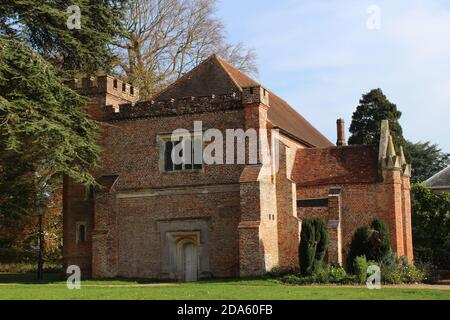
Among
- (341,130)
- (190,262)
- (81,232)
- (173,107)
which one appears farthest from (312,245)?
(341,130)

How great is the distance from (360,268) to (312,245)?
2052 millimetres

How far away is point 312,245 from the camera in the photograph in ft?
78.8

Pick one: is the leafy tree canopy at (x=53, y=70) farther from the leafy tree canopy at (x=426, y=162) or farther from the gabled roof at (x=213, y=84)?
the leafy tree canopy at (x=426, y=162)

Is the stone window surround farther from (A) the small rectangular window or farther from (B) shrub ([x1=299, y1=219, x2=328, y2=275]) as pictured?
(B) shrub ([x1=299, y1=219, x2=328, y2=275])

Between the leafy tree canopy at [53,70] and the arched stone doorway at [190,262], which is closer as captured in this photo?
the leafy tree canopy at [53,70]

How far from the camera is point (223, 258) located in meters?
26.0

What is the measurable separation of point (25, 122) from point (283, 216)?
10.5m

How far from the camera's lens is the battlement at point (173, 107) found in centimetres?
2639

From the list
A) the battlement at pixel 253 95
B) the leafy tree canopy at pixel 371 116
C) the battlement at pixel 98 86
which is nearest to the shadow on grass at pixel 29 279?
the battlement at pixel 98 86

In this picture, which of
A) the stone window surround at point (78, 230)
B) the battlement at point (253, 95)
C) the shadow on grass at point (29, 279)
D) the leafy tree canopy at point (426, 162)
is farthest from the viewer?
the leafy tree canopy at point (426, 162)

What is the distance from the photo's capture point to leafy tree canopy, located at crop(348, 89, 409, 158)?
4175cm

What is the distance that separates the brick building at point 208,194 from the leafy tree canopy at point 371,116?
1277 centimetres

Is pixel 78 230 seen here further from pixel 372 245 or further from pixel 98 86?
pixel 372 245

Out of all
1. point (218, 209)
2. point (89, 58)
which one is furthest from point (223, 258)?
point (89, 58)
